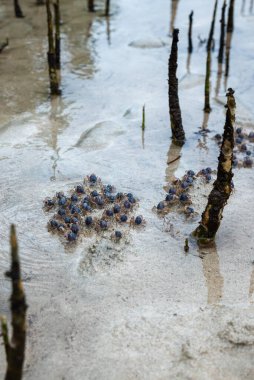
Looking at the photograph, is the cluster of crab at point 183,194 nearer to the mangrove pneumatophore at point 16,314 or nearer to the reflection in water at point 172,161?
the reflection in water at point 172,161

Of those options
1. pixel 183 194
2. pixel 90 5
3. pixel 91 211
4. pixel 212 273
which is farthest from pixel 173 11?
pixel 212 273

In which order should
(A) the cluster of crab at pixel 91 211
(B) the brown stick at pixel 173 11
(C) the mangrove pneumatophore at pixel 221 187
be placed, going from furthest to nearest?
(B) the brown stick at pixel 173 11 < (A) the cluster of crab at pixel 91 211 < (C) the mangrove pneumatophore at pixel 221 187

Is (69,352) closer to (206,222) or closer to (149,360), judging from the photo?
(149,360)

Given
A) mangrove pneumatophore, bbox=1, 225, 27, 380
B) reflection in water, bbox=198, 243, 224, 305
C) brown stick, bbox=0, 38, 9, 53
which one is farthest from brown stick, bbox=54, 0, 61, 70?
mangrove pneumatophore, bbox=1, 225, 27, 380

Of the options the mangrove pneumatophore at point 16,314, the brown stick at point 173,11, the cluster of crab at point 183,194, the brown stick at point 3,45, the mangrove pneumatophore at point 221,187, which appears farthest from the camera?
the brown stick at point 173,11

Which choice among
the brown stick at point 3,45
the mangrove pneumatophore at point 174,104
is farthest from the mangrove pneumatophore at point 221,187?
the brown stick at point 3,45

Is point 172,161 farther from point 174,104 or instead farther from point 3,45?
point 3,45
